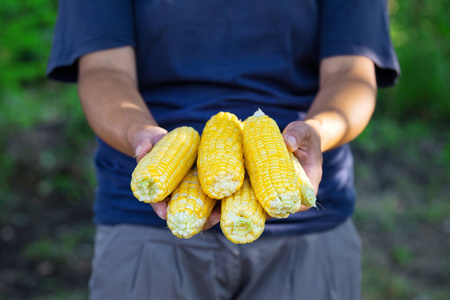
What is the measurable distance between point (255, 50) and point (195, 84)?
281 mm

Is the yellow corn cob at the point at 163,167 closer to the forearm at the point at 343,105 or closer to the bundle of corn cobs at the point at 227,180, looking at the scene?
the bundle of corn cobs at the point at 227,180

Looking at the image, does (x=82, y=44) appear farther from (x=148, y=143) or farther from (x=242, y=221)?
(x=242, y=221)

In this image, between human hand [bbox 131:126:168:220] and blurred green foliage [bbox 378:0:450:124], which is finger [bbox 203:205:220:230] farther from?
blurred green foliage [bbox 378:0:450:124]

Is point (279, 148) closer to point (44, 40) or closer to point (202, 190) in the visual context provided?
point (202, 190)

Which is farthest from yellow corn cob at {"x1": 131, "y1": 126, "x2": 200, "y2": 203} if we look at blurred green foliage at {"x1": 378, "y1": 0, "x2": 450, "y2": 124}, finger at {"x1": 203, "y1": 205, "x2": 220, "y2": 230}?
blurred green foliage at {"x1": 378, "y1": 0, "x2": 450, "y2": 124}

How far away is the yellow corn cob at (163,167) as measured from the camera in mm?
1376

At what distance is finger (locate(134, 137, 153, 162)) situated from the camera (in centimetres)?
150

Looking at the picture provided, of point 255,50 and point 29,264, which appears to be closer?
point 255,50

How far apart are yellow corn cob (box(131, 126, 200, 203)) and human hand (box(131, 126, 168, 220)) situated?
0.04 metres

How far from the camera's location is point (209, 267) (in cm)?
182

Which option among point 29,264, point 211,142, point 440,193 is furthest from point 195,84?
point 440,193

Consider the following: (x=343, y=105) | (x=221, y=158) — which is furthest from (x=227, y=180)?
(x=343, y=105)

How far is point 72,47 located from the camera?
6.39 ft

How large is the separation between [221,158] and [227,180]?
0.08 meters
